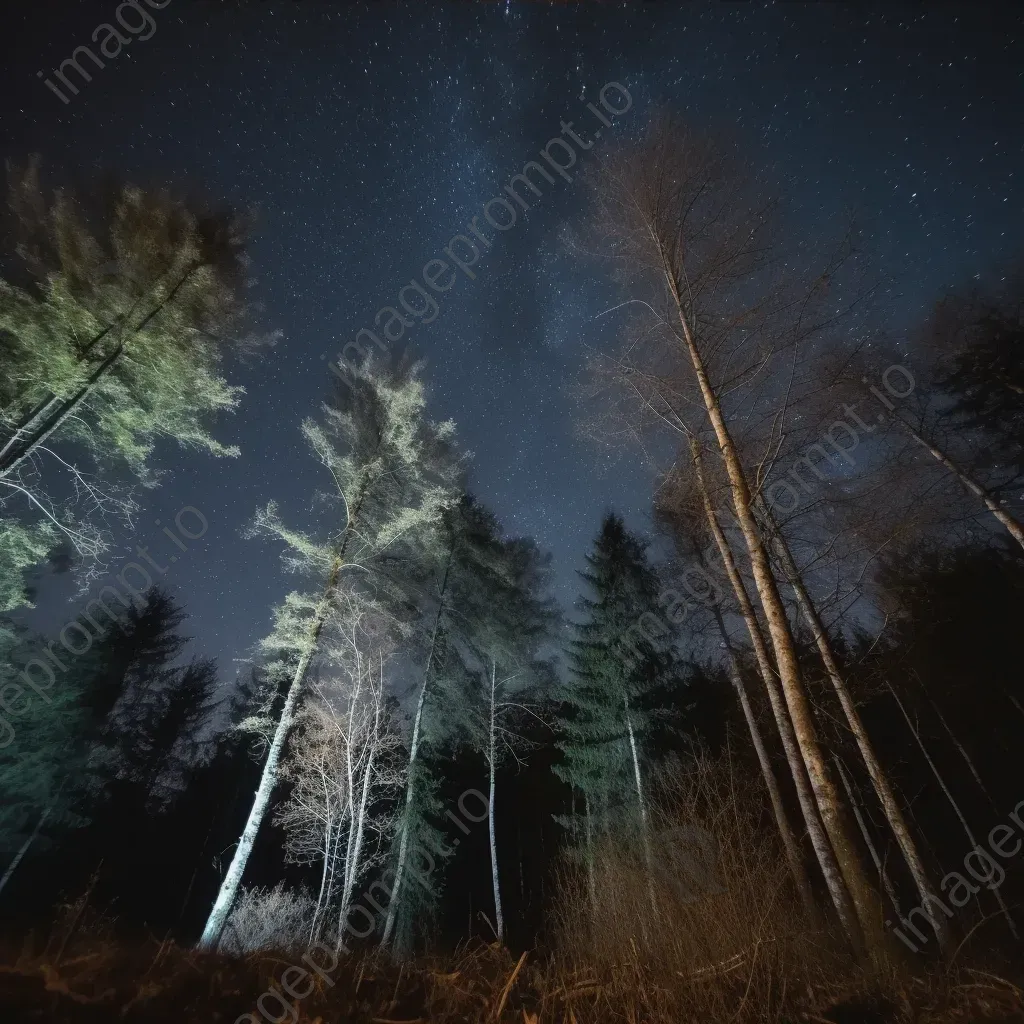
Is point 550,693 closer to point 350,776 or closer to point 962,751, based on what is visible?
point 350,776

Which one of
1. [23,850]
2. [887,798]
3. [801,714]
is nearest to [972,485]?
[887,798]

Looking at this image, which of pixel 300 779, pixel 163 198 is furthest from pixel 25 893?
pixel 163 198

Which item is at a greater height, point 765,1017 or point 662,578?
point 662,578

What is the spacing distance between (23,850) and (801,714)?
2802cm

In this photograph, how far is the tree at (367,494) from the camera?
419 inches

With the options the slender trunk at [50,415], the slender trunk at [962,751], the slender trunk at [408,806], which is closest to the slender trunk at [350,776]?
the slender trunk at [408,806]

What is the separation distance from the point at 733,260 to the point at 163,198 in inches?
485

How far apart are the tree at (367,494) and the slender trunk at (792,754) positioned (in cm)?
671

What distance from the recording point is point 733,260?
26.7ft

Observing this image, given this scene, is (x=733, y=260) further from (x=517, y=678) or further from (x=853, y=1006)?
(x=517, y=678)

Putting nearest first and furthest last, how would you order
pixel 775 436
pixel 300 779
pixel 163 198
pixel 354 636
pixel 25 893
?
pixel 775 436 → pixel 163 198 → pixel 354 636 → pixel 300 779 → pixel 25 893

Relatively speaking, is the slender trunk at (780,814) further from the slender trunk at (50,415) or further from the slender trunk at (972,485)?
the slender trunk at (50,415)

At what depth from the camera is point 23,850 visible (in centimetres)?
1817

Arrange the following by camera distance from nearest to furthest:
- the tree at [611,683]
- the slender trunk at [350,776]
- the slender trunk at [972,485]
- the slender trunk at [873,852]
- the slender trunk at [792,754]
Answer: the slender trunk at [792,754]
the slender trunk at [873,852]
the slender trunk at [972,485]
the slender trunk at [350,776]
the tree at [611,683]
